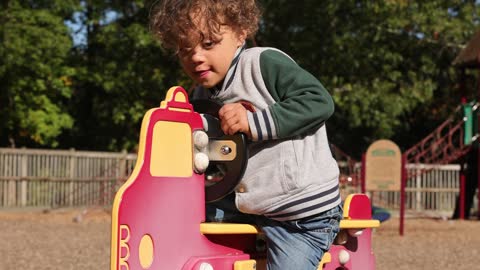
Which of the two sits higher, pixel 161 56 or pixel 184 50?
pixel 161 56

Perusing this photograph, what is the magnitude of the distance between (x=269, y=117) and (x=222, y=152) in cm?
21

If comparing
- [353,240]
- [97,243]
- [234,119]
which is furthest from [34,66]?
[234,119]

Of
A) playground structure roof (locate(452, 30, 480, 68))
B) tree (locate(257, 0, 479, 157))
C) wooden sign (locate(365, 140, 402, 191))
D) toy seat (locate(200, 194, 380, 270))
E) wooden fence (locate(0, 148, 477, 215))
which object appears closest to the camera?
toy seat (locate(200, 194, 380, 270))

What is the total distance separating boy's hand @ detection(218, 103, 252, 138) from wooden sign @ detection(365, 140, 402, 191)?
811 cm

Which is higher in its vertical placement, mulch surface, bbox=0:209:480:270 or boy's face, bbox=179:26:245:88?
boy's face, bbox=179:26:245:88

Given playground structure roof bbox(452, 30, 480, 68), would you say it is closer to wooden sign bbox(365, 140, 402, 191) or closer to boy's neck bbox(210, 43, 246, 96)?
wooden sign bbox(365, 140, 402, 191)

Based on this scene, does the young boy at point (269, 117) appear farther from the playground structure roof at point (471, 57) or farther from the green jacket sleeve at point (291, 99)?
the playground structure roof at point (471, 57)

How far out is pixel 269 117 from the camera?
252 cm

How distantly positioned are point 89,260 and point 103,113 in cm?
1291

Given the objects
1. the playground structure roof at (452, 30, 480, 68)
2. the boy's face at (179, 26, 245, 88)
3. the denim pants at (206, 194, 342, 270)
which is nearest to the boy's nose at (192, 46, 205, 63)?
the boy's face at (179, 26, 245, 88)

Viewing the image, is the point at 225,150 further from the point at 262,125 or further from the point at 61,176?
the point at 61,176

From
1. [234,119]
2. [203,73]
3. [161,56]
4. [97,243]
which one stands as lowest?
[97,243]

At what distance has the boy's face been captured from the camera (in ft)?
8.41

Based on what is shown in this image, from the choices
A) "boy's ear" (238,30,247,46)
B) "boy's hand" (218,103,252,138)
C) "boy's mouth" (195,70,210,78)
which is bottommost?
"boy's hand" (218,103,252,138)
